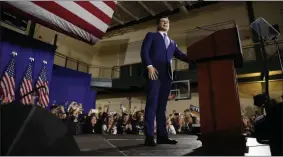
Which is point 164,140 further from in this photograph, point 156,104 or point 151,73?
point 151,73

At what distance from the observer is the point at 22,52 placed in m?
5.60

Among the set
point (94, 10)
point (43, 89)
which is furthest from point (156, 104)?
point (43, 89)

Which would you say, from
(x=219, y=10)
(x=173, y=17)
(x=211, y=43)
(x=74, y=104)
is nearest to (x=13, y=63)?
(x=74, y=104)

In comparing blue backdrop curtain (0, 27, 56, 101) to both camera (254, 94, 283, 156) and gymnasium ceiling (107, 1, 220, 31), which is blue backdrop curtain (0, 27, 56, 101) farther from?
camera (254, 94, 283, 156)

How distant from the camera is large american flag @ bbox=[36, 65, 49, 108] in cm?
541

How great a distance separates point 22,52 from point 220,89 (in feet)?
18.0

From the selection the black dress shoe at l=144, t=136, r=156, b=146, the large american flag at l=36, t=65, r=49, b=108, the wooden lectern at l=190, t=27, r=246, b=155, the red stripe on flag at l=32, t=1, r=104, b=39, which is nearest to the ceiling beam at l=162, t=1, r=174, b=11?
the large american flag at l=36, t=65, r=49, b=108

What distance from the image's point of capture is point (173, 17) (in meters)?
9.21

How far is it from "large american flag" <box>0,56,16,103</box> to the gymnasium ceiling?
170 inches

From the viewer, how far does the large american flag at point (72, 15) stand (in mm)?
2178

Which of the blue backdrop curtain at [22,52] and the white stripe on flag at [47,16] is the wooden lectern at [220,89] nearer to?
the white stripe on flag at [47,16]

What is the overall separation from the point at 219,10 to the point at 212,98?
7.95 metres

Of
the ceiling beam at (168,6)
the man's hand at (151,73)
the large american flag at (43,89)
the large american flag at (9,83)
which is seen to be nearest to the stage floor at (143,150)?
the man's hand at (151,73)

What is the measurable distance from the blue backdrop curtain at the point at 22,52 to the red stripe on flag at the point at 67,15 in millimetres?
3257
